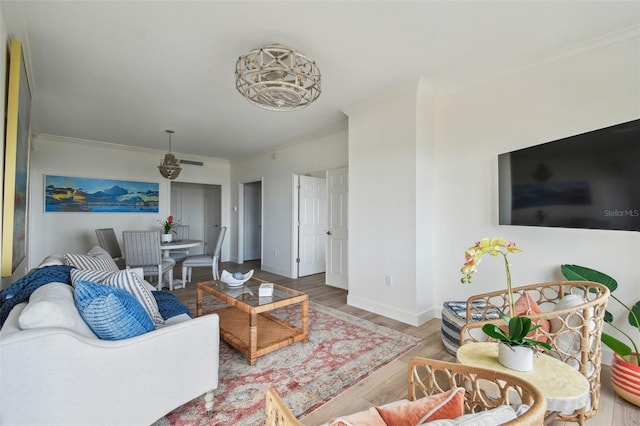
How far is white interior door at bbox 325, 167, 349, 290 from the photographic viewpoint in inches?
180

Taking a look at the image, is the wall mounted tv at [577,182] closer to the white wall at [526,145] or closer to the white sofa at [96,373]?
the white wall at [526,145]

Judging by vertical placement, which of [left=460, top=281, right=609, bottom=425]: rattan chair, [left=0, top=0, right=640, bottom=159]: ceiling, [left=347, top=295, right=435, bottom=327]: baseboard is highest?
[left=0, top=0, right=640, bottom=159]: ceiling

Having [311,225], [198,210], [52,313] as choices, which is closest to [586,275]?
[52,313]

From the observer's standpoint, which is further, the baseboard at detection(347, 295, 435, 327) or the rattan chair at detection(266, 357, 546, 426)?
the baseboard at detection(347, 295, 435, 327)

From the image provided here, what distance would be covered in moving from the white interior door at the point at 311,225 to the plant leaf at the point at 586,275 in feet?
11.7

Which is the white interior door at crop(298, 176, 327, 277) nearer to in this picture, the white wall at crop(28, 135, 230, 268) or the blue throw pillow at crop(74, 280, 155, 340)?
the white wall at crop(28, 135, 230, 268)

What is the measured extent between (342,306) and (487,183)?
222 cm

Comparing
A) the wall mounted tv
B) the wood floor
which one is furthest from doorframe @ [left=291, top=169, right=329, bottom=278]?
the wall mounted tv

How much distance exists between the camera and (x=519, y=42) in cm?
230

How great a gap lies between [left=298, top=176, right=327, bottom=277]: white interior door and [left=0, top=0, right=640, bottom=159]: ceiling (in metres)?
2.10

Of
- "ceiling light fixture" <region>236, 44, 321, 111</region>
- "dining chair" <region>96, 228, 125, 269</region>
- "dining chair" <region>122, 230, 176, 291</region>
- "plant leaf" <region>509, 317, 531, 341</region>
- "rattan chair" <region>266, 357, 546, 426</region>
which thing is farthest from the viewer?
"dining chair" <region>96, 228, 125, 269</region>

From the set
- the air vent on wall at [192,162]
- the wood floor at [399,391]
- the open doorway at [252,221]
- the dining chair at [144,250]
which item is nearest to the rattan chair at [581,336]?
the wood floor at [399,391]

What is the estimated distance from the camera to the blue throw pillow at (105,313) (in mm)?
1331

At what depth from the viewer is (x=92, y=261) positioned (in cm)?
253
